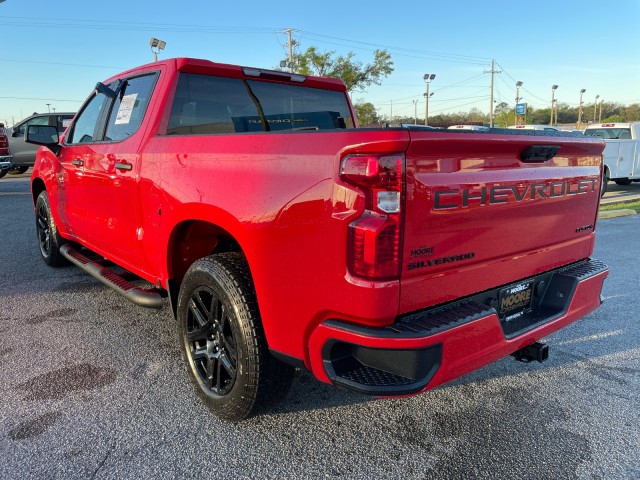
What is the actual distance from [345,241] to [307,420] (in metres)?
1.26

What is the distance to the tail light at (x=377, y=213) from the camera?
6.14 ft

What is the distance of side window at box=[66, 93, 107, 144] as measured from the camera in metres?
4.23

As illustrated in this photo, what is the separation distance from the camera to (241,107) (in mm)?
3611

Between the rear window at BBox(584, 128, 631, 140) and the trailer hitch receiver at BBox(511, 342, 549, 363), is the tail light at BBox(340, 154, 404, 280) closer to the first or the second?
the trailer hitch receiver at BBox(511, 342, 549, 363)

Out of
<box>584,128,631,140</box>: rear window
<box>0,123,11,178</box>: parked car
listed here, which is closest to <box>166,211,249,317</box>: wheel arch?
<box>584,128,631,140</box>: rear window

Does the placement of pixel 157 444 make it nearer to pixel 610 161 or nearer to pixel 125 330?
pixel 125 330

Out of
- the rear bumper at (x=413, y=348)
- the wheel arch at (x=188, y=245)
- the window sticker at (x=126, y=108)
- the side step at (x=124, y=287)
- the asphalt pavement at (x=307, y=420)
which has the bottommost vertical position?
the asphalt pavement at (x=307, y=420)

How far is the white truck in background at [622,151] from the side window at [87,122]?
14.2 meters

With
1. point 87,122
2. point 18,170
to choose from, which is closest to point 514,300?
point 87,122

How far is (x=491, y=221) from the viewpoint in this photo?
2232 mm

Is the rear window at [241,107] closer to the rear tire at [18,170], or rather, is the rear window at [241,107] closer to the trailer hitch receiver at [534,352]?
the trailer hitch receiver at [534,352]

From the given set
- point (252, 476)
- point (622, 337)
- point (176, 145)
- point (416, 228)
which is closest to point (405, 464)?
point (252, 476)

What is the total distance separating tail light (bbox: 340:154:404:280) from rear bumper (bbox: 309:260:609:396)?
0.84 ft

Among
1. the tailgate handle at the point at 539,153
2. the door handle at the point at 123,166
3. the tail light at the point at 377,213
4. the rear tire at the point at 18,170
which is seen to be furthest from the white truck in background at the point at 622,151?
the rear tire at the point at 18,170
